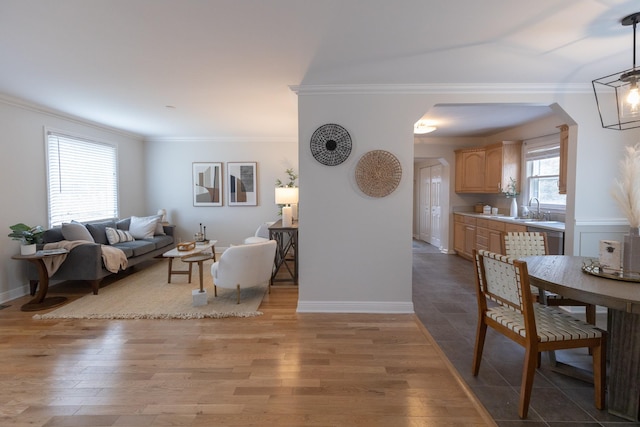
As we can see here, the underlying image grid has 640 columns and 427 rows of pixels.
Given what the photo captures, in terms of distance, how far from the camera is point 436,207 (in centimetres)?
757

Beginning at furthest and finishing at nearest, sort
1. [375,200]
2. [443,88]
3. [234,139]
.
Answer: [234,139] → [375,200] → [443,88]

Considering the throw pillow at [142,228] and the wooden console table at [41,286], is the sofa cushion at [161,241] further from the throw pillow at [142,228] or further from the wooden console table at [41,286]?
the wooden console table at [41,286]

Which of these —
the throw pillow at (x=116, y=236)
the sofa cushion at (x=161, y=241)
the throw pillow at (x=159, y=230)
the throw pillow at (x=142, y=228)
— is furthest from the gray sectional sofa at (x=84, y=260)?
the throw pillow at (x=159, y=230)

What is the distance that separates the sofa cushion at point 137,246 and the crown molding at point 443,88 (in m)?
3.50

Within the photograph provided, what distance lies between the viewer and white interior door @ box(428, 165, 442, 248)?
725cm

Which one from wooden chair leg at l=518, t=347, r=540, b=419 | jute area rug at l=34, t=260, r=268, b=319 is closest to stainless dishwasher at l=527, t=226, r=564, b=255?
wooden chair leg at l=518, t=347, r=540, b=419

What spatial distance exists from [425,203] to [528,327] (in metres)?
6.78

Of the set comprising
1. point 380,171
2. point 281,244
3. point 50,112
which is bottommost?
point 281,244

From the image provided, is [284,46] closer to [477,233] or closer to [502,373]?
[502,373]

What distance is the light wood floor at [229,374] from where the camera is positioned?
1.92m

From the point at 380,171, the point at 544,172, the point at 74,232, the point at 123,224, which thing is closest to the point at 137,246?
the point at 74,232

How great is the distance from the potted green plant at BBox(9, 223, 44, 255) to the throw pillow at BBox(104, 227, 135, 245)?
1.21m

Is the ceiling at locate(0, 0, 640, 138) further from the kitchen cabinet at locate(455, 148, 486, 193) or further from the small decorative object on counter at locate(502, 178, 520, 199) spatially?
the kitchen cabinet at locate(455, 148, 486, 193)

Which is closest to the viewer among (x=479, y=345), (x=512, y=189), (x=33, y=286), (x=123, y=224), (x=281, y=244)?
(x=479, y=345)
